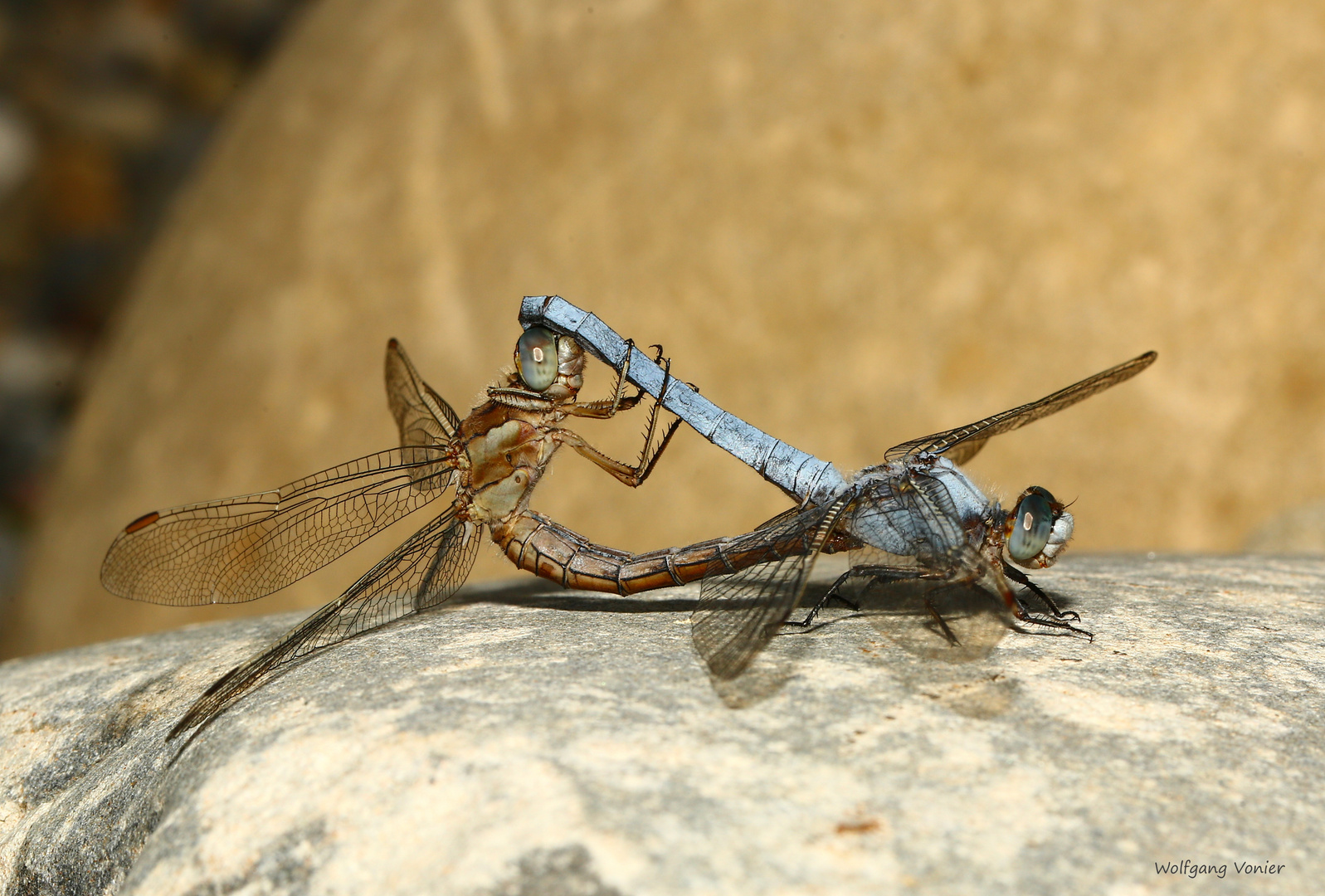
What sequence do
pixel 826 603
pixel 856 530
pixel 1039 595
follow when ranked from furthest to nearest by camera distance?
pixel 826 603 < pixel 856 530 < pixel 1039 595

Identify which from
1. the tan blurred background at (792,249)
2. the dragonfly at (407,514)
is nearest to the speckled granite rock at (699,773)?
the dragonfly at (407,514)

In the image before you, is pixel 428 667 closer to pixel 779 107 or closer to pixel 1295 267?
pixel 779 107

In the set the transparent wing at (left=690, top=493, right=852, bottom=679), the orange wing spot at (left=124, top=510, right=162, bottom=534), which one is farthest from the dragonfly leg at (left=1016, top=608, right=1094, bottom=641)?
the orange wing spot at (left=124, top=510, right=162, bottom=534)

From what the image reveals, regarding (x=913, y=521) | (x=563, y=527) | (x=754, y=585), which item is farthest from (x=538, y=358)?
(x=913, y=521)

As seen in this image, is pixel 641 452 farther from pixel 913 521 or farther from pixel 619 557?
pixel 913 521

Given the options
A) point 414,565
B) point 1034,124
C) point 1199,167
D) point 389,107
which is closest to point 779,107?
point 1034,124

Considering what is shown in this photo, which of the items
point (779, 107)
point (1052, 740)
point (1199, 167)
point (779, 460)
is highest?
point (779, 107)
